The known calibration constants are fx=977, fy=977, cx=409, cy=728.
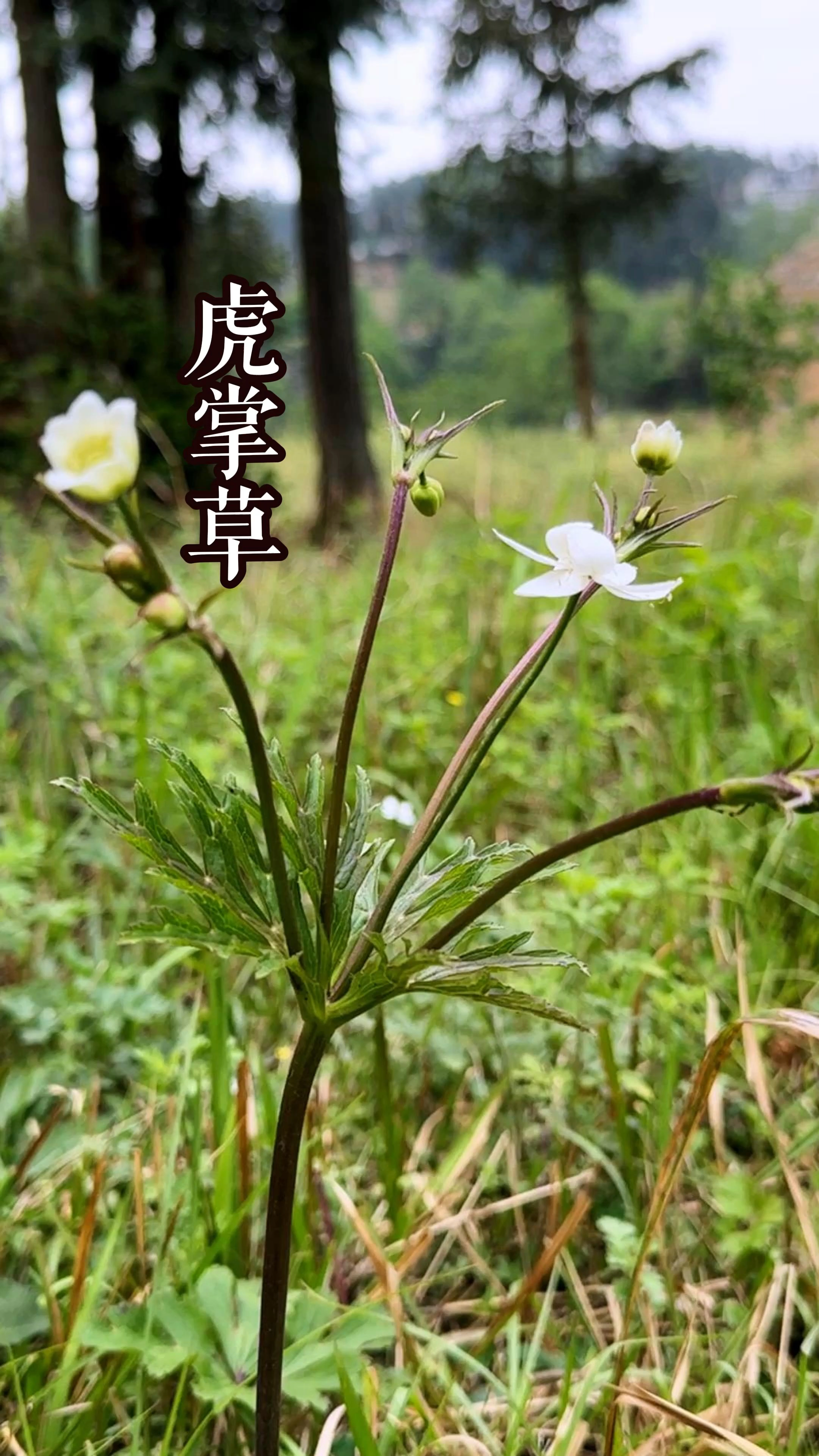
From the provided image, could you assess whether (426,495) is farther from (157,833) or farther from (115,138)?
(115,138)

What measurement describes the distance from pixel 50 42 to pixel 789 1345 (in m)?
5.81

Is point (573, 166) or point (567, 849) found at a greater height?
point (573, 166)

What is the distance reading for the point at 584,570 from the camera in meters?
0.43

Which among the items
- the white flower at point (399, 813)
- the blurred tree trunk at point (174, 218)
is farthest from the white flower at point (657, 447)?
the blurred tree trunk at point (174, 218)

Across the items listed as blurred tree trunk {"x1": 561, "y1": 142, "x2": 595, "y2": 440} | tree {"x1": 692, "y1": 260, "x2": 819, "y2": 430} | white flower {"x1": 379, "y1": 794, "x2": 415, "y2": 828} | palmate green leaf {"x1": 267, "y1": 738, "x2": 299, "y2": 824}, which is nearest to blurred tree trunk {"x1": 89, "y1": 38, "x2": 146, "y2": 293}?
tree {"x1": 692, "y1": 260, "x2": 819, "y2": 430}

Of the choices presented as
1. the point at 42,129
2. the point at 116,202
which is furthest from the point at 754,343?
the point at 42,129

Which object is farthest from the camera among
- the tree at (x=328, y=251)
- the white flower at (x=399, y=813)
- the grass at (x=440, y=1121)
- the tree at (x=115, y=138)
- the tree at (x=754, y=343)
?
the tree at (x=754, y=343)

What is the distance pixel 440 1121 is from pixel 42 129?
574cm

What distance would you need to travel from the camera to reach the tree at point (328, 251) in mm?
5023

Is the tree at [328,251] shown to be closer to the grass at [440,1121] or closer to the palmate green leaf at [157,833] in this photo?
the grass at [440,1121]

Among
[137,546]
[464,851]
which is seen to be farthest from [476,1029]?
[137,546]

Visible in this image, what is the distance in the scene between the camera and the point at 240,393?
0.57 m

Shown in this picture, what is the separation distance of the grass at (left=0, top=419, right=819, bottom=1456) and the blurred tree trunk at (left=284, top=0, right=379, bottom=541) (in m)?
3.44

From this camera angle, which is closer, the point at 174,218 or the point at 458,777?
the point at 458,777
